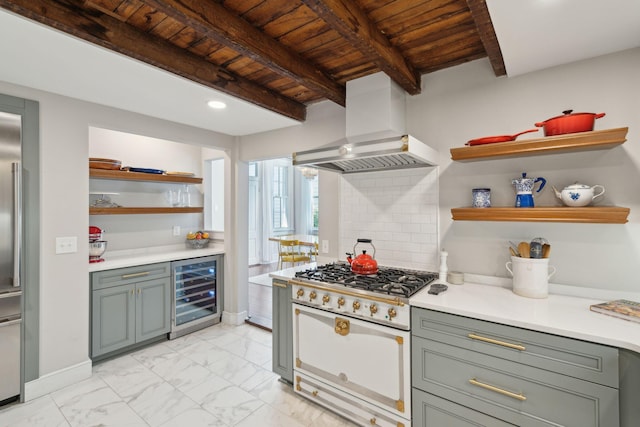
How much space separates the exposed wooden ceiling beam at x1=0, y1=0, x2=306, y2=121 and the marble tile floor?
2.34 metres

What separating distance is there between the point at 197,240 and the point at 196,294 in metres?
0.71

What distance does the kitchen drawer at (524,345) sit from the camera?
1.25m

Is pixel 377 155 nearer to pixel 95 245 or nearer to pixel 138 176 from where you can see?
pixel 138 176

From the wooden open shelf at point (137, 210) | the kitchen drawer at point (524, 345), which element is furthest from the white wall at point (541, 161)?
the wooden open shelf at point (137, 210)

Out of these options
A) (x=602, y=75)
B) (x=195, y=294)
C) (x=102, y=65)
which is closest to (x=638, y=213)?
(x=602, y=75)

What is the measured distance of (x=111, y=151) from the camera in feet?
11.0

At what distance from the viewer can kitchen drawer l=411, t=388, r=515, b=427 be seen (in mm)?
1533

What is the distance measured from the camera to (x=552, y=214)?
1651mm

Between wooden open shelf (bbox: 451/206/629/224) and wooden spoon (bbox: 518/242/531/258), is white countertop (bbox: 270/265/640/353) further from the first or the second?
wooden open shelf (bbox: 451/206/629/224)

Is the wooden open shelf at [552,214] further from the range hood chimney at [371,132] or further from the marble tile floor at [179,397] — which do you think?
the marble tile floor at [179,397]

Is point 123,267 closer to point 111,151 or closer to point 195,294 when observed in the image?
point 195,294

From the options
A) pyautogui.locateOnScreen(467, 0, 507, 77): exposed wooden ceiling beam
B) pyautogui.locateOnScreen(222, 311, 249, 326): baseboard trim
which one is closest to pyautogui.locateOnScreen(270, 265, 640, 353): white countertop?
pyautogui.locateOnScreen(467, 0, 507, 77): exposed wooden ceiling beam

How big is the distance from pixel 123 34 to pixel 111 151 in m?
2.15

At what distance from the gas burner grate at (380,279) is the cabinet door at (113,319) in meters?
1.80
